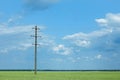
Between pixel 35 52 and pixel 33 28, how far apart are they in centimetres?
447

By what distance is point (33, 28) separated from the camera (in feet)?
212

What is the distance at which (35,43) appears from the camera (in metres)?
63.6

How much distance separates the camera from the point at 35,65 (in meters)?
64.5

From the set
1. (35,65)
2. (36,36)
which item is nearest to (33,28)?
(36,36)

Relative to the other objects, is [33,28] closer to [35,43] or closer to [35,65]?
[35,43]

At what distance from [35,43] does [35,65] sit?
4.20m

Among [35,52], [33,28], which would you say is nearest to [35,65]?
[35,52]

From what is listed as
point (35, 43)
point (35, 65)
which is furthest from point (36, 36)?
point (35, 65)

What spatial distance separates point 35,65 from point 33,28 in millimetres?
6877

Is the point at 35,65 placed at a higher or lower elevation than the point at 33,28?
lower

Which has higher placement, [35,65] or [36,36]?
[36,36]

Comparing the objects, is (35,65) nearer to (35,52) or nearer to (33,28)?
(35,52)

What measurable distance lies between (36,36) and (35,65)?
5.49 m

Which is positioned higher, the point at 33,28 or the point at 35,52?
the point at 33,28
